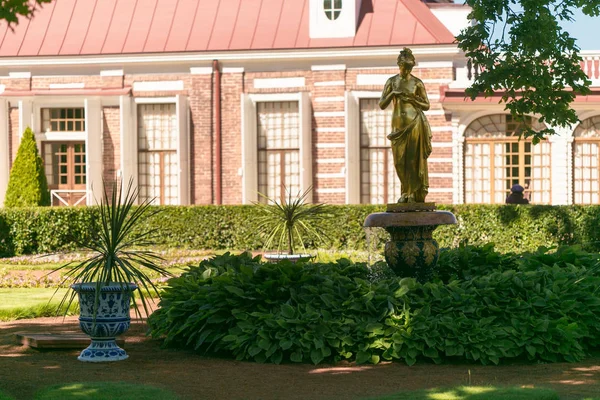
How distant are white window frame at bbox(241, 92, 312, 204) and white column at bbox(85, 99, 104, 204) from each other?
368 centimetres

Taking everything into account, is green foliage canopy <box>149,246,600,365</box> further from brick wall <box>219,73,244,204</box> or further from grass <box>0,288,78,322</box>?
brick wall <box>219,73,244,204</box>

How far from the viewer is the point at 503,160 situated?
84.6 ft

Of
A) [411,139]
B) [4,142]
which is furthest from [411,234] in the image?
[4,142]

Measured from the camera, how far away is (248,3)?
1103 inches

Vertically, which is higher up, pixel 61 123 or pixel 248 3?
pixel 248 3

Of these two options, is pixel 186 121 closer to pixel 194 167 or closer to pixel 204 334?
pixel 194 167

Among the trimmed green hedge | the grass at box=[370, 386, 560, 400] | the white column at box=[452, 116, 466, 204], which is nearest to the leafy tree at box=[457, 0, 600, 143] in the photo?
the trimmed green hedge

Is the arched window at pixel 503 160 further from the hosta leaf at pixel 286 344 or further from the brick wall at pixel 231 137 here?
the hosta leaf at pixel 286 344

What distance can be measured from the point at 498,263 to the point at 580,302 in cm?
227

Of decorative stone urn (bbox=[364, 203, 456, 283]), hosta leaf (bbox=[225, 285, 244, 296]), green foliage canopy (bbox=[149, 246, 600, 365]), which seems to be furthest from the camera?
decorative stone urn (bbox=[364, 203, 456, 283])

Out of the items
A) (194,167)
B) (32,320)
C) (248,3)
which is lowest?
(32,320)

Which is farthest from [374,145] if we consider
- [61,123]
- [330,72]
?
[61,123]

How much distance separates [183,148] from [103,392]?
1906 cm

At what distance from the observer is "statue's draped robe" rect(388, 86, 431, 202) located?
450 inches
